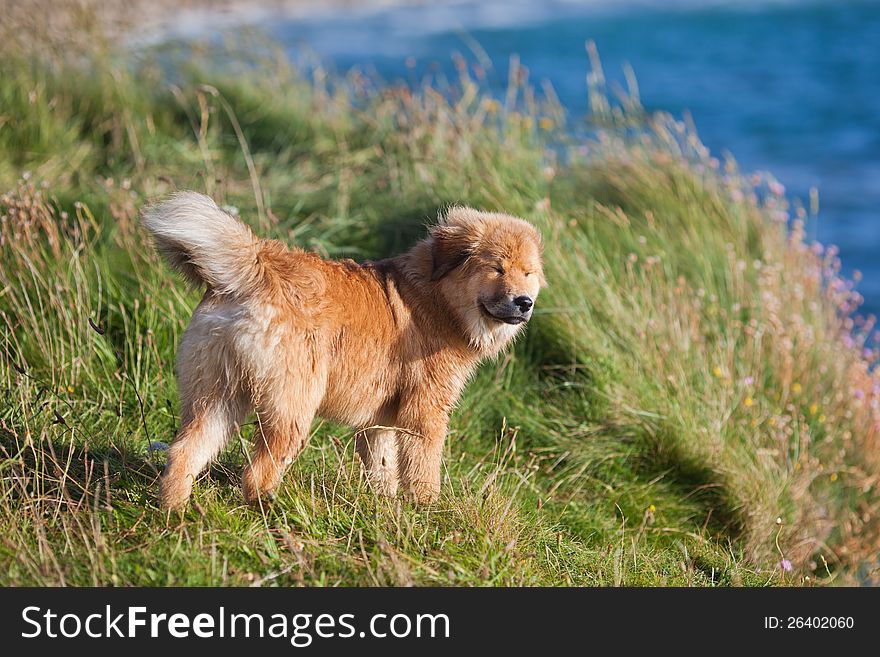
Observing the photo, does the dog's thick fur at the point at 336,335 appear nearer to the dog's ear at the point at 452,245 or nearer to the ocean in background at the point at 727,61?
the dog's ear at the point at 452,245

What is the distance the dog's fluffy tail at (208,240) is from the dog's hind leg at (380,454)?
113cm

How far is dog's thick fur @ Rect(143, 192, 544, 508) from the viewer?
12.7 feet

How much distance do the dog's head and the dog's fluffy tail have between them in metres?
1.03

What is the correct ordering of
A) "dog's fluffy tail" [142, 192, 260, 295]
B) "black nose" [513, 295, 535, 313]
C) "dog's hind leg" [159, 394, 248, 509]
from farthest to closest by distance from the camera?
"black nose" [513, 295, 535, 313] < "dog's hind leg" [159, 394, 248, 509] < "dog's fluffy tail" [142, 192, 260, 295]

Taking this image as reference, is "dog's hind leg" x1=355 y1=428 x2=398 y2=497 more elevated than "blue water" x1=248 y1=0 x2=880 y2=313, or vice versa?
"blue water" x1=248 y1=0 x2=880 y2=313

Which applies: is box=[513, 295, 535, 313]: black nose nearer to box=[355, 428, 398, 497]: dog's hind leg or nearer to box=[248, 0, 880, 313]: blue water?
box=[355, 428, 398, 497]: dog's hind leg

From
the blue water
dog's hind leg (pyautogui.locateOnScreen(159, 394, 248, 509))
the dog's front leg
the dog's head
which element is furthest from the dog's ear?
the blue water

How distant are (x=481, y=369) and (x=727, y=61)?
21.5 metres

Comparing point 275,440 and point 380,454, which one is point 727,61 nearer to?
point 380,454

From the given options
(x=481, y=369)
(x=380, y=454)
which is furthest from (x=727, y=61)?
(x=380, y=454)

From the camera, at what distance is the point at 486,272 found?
4555mm

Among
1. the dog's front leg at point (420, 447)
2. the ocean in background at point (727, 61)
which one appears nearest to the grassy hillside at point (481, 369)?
the dog's front leg at point (420, 447)

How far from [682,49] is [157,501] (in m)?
25.6
